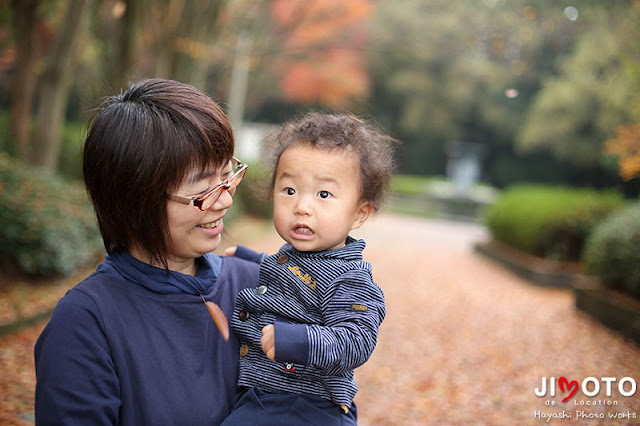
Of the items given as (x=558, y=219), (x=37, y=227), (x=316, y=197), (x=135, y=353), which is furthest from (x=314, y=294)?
(x=558, y=219)

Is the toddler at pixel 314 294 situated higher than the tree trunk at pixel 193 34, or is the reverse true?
the tree trunk at pixel 193 34

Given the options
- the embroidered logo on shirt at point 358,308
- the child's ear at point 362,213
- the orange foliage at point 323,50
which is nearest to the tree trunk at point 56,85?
the child's ear at point 362,213

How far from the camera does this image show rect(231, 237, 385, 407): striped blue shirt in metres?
1.55

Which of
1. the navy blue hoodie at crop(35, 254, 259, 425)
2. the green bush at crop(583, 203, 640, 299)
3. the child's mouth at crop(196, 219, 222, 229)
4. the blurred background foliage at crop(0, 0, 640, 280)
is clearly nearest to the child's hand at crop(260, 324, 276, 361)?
the navy blue hoodie at crop(35, 254, 259, 425)

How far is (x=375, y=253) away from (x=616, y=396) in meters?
7.86

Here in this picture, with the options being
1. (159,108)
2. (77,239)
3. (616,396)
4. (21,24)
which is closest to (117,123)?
(159,108)

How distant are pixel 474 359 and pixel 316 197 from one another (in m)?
4.71

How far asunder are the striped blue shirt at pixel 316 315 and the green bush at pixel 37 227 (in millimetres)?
4952

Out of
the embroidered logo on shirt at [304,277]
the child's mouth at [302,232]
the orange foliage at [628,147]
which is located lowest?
the embroidered logo on shirt at [304,277]

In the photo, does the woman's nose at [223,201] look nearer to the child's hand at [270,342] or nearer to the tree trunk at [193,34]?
the child's hand at [270,342]

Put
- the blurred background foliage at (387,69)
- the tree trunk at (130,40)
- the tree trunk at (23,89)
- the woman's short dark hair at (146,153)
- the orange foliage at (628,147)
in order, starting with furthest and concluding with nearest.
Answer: the tree trunk at (23,89), the blurred background foliage at (387,69), the tree trunk at (130,40), the orange foliage at (628,147), the woman's short dark hair at (146,153)

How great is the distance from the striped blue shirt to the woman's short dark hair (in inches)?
13.8

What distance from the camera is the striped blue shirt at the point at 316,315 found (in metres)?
1.55

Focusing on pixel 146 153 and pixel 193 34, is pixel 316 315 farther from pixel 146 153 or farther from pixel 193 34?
pixel 193 34
